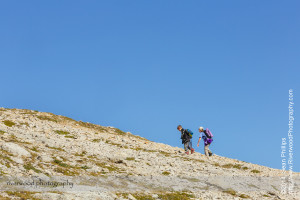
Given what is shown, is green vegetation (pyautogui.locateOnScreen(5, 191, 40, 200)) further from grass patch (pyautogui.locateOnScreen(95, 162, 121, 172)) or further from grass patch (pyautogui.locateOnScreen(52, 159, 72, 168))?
grass patch (pyautogui.locateOnScreen(95, 162, 121, 172))

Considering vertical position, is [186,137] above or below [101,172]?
above

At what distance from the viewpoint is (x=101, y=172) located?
21.5m

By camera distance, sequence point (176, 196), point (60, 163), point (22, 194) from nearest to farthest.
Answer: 1. point (22, 194)
2. point (176, 196)
3. point (60, 163)

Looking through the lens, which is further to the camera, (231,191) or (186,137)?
(186,137)

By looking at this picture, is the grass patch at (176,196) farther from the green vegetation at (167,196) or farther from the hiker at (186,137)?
the hiker at (186,137)

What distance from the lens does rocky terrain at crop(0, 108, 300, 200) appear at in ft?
54.3

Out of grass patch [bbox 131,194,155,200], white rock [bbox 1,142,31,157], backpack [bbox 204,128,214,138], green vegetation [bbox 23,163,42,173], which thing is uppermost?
backpack [bbox 204,128,214,138]

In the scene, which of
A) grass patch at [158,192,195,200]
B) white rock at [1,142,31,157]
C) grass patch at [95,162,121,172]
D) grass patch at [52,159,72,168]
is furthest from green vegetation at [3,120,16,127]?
grass patch at [158,192,195,200]

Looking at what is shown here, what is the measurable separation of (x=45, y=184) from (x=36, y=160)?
4.10 meters

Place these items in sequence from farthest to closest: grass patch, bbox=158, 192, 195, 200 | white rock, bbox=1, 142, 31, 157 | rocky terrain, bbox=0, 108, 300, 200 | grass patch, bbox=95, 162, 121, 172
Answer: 1. grass patch, bbox=95, 162, 121, 172
2. white rock, bbox=1, 142, 31, 157
3. grass patch, bbox=158, 192, 195, 200
4. rocky terrain, bbox=0, 108, 300, 200

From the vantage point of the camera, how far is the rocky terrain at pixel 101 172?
651 inches

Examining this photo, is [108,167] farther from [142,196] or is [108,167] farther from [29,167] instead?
[142,196]

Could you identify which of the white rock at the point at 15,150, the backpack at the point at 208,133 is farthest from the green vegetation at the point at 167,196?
the backpack at the point at 208,133

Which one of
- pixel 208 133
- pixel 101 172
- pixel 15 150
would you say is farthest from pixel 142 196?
pixel 208 133
